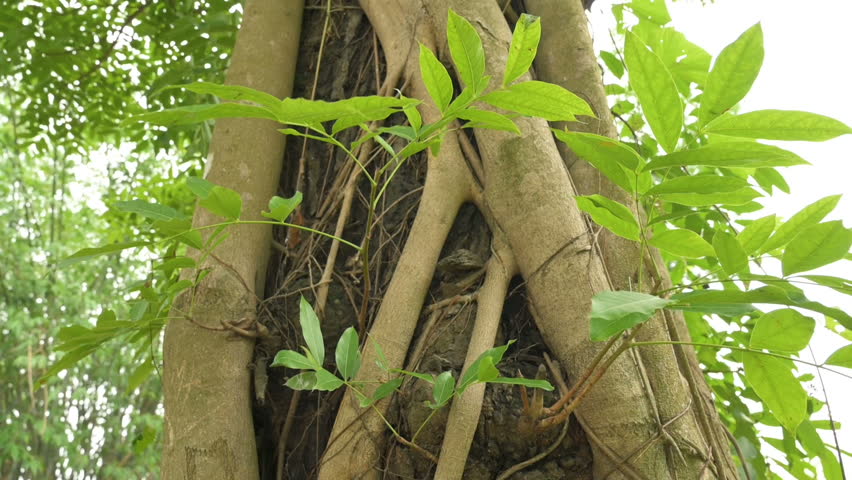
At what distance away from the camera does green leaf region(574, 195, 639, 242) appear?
0.64 metres

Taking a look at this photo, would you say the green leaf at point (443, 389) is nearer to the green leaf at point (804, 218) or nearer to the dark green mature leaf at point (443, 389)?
the dark green mature leaf at point (443, 389)

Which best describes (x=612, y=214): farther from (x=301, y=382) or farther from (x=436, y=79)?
(x=301, y=382)

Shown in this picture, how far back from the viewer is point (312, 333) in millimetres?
859

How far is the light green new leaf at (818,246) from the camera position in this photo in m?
0.61

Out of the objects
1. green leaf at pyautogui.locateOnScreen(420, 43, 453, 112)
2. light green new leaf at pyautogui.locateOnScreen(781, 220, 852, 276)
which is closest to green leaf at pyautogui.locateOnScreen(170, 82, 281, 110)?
green leaf at pyautogui.locateOnScreen(420, 43, 453, 112)

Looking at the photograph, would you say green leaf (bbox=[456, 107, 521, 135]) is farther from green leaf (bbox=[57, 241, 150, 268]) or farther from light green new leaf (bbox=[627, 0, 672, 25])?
light green new leaf (bbox=[627, 0, 672, 25])

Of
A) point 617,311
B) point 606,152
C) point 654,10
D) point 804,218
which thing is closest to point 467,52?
point 606,152

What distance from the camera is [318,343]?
0.86m

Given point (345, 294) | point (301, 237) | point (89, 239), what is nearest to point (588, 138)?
point (345, 294)

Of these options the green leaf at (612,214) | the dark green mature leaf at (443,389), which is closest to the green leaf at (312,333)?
the dark green mature leaf at (443,389)

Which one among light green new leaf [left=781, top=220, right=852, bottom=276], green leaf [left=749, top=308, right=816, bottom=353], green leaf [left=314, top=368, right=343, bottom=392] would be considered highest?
light green new leaf [left=781, top=220, right=852, bottom=276]

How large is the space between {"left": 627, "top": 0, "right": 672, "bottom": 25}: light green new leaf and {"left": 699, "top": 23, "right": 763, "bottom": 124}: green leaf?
77 cm

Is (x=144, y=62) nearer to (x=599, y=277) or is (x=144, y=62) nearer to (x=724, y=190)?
(x=599, y=277)

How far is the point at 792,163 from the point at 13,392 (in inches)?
319
